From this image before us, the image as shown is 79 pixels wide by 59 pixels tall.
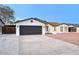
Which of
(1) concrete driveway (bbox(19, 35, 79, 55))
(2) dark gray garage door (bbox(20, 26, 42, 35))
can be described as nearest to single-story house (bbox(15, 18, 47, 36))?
(2) dark gray garage door (bbox(20, 26, 42, 35))

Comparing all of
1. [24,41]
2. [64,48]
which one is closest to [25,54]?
[24,41]

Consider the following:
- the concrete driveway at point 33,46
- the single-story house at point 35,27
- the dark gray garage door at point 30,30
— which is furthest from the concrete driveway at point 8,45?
the dark gray garage door at point 30,30

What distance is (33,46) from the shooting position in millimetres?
5859

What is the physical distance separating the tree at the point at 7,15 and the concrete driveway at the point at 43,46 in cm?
39

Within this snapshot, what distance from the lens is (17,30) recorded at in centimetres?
594

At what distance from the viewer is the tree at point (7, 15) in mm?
5859

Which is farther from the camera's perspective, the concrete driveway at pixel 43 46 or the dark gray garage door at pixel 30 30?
the dark gray garage door at pixel 30 30

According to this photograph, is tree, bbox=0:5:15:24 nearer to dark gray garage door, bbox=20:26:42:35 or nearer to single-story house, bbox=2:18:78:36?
single-story house, bbox=2:18:78:36

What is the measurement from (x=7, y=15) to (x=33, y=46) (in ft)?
2.56

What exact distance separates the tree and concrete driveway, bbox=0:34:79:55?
0.29 m

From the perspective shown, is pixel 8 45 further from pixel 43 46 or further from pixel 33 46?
pixel 43 46

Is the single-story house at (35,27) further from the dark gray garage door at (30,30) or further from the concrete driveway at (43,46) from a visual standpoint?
the concrete driveway at (43,46)

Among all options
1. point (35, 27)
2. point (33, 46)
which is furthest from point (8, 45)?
point (35, 27)
